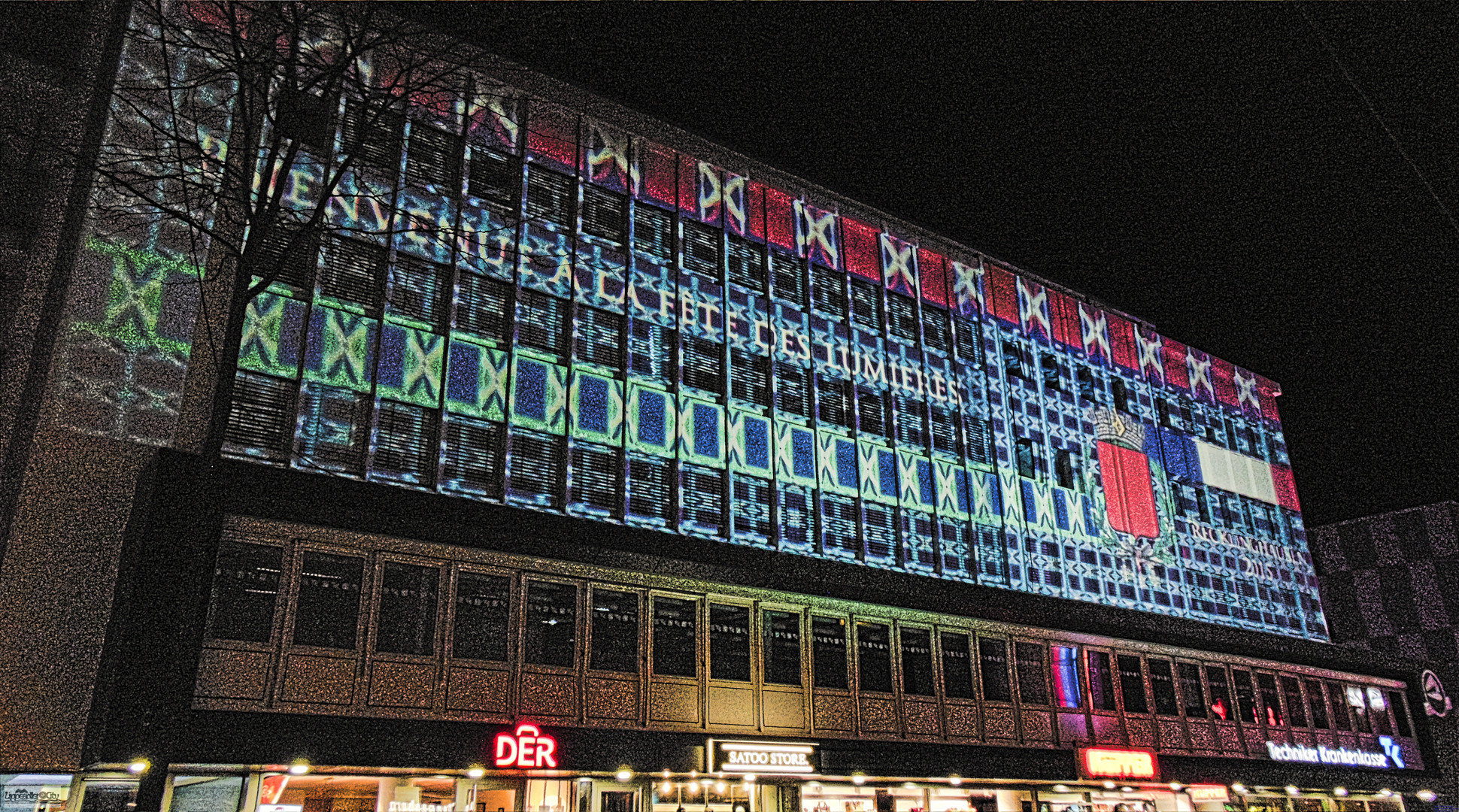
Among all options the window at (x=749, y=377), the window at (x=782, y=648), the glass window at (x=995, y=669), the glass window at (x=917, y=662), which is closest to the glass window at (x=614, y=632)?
the window at (x=782, y=648)

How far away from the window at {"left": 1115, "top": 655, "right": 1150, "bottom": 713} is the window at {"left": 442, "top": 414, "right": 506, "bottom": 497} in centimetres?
2269

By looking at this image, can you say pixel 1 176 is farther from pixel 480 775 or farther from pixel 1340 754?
pixel 1340 754

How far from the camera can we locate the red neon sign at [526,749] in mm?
21547

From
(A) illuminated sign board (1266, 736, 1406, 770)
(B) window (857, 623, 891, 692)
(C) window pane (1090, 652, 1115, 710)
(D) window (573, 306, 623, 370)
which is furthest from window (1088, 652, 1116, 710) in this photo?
(D) window (573, 306, 623, 370)

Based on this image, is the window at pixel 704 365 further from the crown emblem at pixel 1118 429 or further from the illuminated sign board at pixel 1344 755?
the illuminated sign board at pixel 1344 755

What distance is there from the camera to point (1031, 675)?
32.4 meters

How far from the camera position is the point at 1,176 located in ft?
74.5

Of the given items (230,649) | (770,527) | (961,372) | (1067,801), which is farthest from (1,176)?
(1067,801)

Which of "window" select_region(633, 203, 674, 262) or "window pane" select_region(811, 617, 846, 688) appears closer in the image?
"window pane" select_region(811, 617, 846, 688)

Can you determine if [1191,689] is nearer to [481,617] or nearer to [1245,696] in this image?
[1245,696]

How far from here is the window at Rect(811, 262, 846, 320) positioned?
33281 mm

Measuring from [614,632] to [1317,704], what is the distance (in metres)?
32.6

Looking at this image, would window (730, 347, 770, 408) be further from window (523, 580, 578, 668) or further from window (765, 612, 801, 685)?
window (523, 580, 578, 668)

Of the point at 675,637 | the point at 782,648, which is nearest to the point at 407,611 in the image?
the point at 675,637
